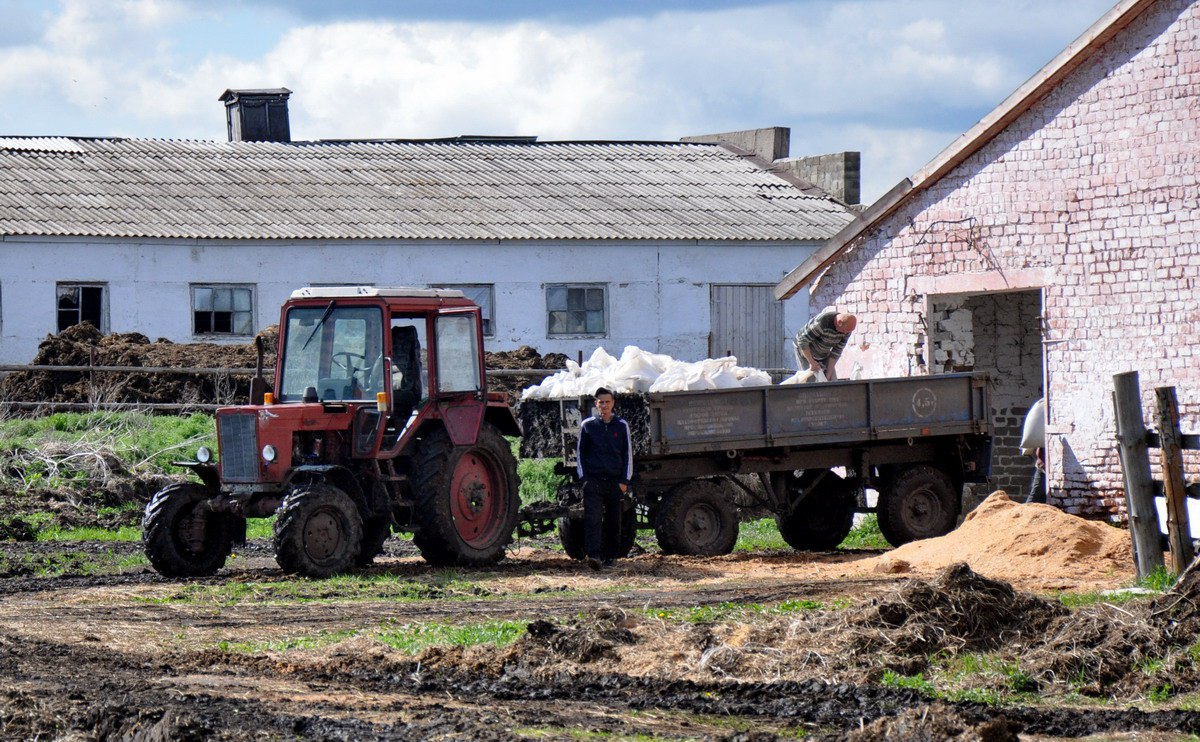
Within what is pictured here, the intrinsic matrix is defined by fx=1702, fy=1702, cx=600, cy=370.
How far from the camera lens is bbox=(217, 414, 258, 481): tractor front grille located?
13.9 m

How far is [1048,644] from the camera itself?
8.84 m

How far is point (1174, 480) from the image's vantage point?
1119 cm

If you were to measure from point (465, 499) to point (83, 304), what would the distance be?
1538 cm

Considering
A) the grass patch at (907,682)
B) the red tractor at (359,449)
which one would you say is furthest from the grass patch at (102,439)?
the grass patch at (907,682)

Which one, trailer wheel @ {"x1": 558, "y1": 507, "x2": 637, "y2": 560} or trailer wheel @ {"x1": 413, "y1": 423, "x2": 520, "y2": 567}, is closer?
trailer wheel @ {"x1": 413, "y1": 423, "x2": 520, "y2": 567}

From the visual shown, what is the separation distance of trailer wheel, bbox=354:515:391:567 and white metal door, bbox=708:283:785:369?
16.6 meters

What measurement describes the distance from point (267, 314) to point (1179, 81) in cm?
1737

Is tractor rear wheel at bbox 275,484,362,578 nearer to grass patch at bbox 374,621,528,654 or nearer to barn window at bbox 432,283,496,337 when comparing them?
grass patch at bbox 374,621,528,654

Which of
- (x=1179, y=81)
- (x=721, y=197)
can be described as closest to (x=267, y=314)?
(x=721, y=197)

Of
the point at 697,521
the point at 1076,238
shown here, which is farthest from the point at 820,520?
the point at 1076,238

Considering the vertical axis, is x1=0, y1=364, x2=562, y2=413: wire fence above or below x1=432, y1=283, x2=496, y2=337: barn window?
below

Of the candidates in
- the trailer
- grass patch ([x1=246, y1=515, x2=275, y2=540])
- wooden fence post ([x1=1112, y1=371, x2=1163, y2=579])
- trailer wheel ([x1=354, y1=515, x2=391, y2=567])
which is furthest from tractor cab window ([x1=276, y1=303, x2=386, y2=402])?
wooden fence post ([x1=1112, y1=371, x2=1163, y2=579])

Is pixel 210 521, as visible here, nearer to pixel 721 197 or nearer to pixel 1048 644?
pixel 1048 644

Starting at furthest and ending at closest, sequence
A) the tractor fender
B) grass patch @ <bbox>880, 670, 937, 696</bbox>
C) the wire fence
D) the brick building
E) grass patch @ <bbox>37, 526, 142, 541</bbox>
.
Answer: the wire fence → grass patch @ <bbox>37, 526, 142, 541</bbox> → the brick building → the tractor fender → grass patch @ <bbox>880, 670, 937, 696</bbox>
